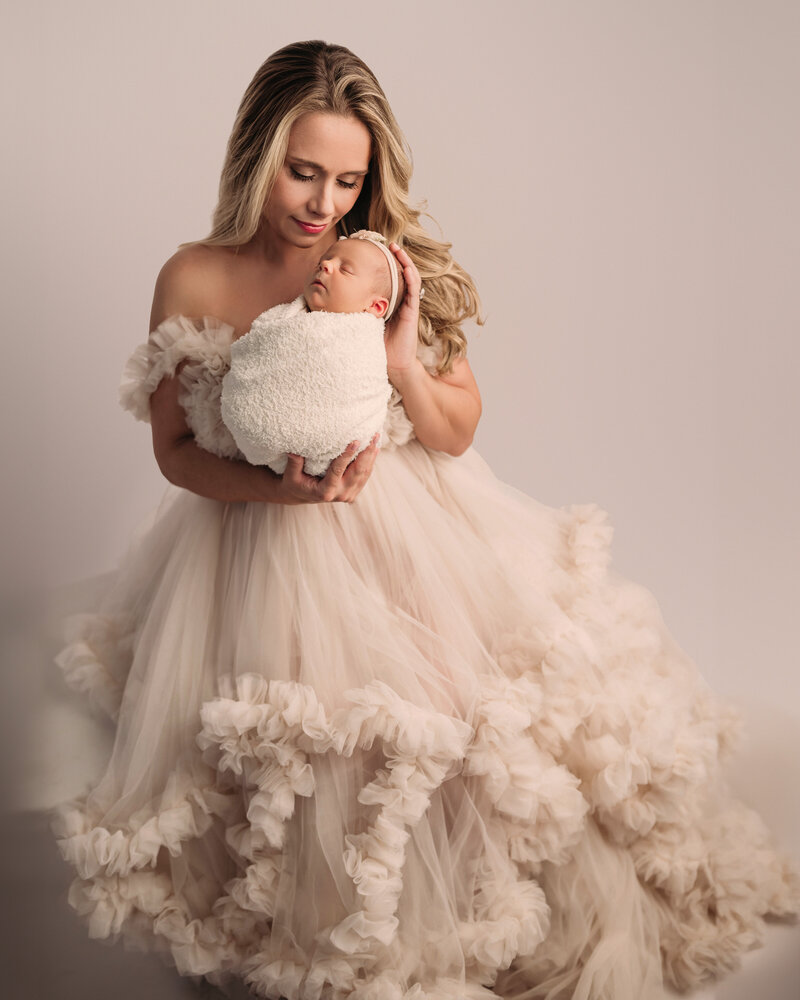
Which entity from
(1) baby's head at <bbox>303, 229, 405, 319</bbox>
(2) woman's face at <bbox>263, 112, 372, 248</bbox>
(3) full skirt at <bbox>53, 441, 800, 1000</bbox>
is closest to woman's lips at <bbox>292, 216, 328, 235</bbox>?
(2) woman's face at <bbox>263, 112, 372, 248</bbox>

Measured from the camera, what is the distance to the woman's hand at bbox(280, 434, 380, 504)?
5.36 ft

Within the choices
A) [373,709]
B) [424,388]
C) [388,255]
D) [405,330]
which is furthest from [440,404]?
[373,709]

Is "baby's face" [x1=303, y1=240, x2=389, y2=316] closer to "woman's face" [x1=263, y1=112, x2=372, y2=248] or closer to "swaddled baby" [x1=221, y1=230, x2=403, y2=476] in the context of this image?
"swaddled baby" [x1=221, y1=230, x2=403, y2=476]

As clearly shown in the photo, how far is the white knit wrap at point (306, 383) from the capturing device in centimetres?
157

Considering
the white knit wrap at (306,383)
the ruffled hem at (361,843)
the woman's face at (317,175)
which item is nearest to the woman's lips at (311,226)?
the woman's face at (317,175)

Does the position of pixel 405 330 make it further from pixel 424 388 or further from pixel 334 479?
pixel 334 479

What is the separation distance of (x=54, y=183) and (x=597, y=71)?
1421mm

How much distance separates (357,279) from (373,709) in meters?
0.61

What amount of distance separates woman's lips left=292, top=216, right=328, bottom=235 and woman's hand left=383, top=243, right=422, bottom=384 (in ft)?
0.56

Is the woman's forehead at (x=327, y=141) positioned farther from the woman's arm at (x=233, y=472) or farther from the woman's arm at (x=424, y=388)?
the woman's arm at (x=233, y=472)

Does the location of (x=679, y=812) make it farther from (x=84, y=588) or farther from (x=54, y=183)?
(x=54, y=183)

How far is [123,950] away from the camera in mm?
1906

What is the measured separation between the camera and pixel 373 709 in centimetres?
159

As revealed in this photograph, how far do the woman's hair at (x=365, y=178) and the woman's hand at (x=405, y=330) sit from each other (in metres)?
0.15
